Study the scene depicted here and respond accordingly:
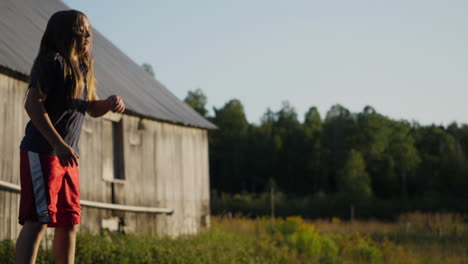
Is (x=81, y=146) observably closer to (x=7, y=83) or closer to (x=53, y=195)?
(x=7, y=83)

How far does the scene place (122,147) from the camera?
12414 mm

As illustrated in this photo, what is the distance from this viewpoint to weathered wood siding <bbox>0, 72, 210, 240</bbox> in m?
9.08

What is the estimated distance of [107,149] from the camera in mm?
12023

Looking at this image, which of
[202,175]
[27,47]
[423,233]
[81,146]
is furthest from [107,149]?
[423,233]

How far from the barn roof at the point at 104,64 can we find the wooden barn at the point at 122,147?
0.09 ft

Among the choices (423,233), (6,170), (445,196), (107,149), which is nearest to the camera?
(6,170)

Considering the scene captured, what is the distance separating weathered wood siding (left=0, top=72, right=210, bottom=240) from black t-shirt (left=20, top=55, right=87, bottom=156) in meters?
5.97

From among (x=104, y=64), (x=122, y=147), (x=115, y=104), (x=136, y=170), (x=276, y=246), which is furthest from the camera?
(x=104, y=64)

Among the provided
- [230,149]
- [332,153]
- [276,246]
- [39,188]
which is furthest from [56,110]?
[230,149]

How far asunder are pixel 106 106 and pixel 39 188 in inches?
24.5

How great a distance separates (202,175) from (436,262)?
20.1 ft

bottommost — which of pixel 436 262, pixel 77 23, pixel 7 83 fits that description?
pixel 436 262

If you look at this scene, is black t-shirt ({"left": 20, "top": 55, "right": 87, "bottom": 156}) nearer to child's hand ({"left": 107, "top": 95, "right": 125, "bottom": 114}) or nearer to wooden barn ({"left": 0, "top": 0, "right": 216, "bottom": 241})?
child's hand ({"left": 107, "top": 95, "right": 125, "bottom": 114})

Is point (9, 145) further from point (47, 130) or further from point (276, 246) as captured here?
point (276, 246)
